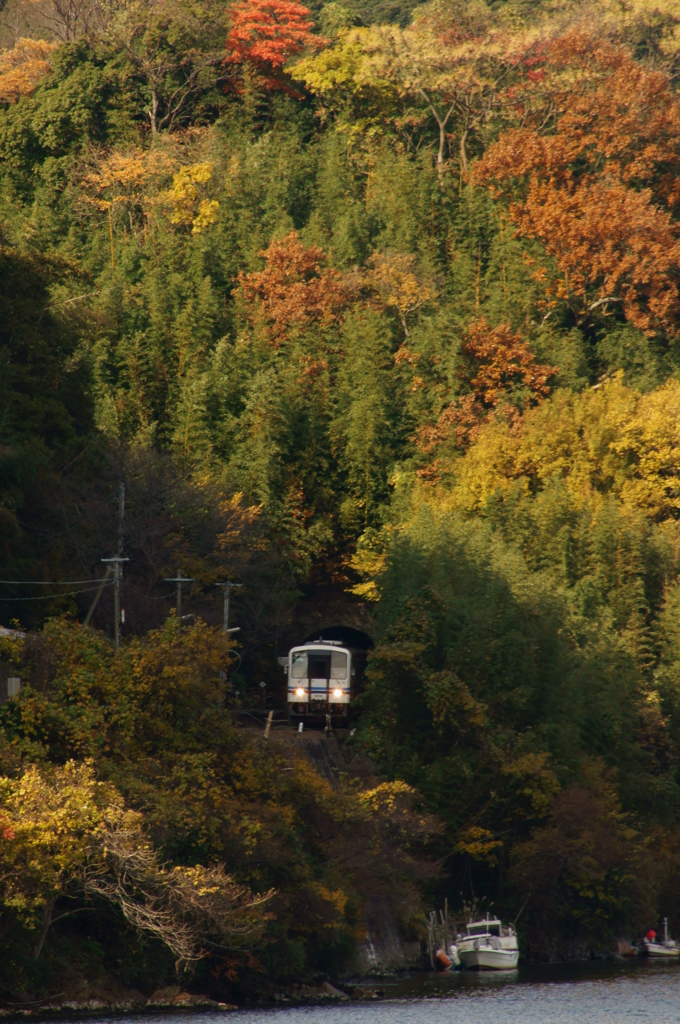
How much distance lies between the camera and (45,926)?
94.3 feet

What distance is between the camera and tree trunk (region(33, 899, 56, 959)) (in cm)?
2866

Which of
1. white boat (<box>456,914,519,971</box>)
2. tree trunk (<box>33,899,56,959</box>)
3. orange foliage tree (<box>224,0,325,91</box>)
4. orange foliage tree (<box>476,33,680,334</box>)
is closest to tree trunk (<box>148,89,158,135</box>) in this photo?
orange foliage tree (<box>224,0,325,91</box>)

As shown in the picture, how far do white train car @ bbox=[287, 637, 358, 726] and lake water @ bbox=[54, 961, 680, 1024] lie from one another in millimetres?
11276

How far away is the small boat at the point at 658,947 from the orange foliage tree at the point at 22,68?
156 ft

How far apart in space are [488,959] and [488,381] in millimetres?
24636

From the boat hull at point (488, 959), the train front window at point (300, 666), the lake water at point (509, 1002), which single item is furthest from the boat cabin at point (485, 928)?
the train front window at point (300, 666)

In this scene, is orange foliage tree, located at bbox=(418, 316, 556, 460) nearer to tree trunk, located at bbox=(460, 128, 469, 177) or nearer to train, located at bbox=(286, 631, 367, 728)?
train, located at bbox=(286, 631, 367, 728)

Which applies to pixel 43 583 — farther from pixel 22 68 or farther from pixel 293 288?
pixel 22 68

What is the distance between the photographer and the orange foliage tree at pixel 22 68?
7319cm

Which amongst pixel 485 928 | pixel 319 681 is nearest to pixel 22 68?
pixel 319 681

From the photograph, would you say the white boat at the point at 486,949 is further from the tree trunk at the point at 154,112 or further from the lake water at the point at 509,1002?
the tree trunk at the point at 154,112

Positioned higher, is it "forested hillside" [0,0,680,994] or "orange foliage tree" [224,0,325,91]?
"orange foliage tree" [224,0,325,91]

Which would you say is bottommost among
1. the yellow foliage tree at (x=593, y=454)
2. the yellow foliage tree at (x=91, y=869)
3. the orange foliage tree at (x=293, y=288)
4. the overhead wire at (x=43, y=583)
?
the yellow foliage tree at (x=91, y=869)

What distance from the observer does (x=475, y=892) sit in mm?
44500
